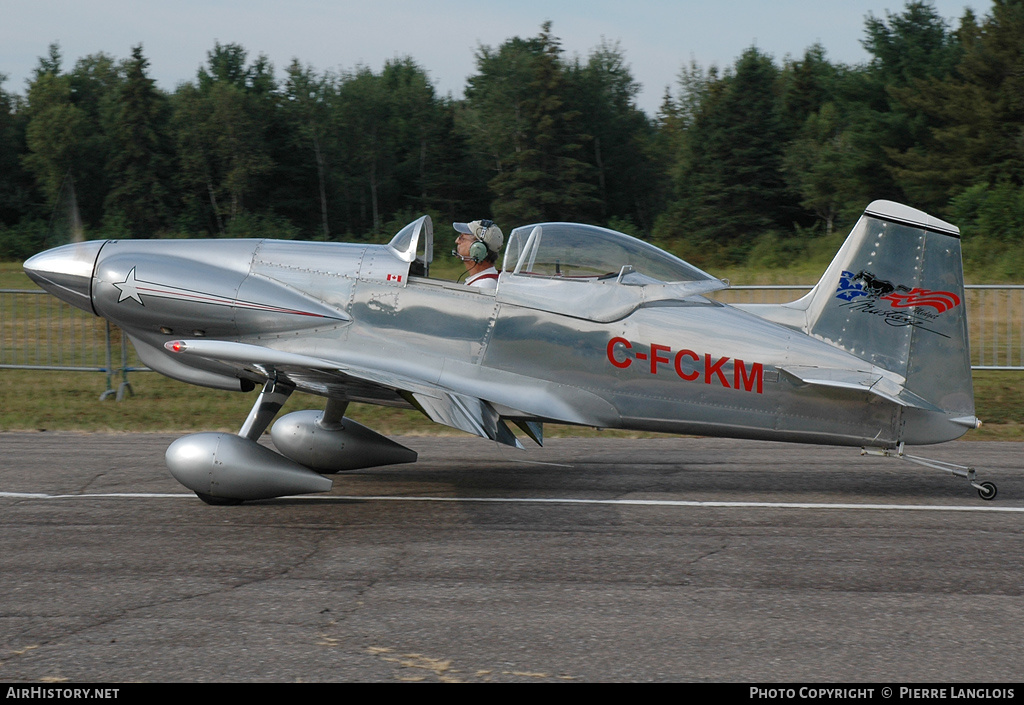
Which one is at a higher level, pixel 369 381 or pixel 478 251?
pixel 478 251

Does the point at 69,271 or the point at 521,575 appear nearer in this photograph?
the point at 521,575

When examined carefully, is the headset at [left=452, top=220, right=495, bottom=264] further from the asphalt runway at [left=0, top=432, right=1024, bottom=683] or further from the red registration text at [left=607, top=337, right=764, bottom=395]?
the asphalt runway at [left=0, top=432, right=1024, bottom=683]

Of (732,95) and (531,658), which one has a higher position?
(732,95)

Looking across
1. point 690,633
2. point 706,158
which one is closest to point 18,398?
point 690,633

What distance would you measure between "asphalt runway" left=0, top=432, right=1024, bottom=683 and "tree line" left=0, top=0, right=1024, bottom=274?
1135 inches

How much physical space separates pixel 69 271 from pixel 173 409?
471cm

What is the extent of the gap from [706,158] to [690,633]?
4203cm

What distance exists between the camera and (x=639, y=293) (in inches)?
282

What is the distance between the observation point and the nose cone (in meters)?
7.68

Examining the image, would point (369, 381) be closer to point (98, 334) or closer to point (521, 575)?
point (521, 575)

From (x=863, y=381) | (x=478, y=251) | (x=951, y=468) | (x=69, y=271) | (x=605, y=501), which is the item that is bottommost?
(x=605, y=501)

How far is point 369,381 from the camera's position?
6746 mm

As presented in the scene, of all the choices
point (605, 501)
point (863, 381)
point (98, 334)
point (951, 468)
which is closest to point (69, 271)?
point (605, 501)
